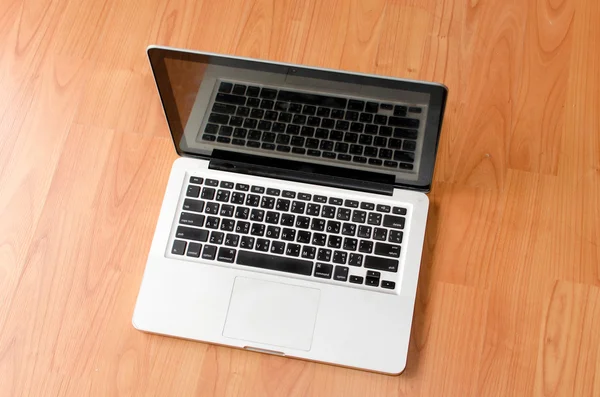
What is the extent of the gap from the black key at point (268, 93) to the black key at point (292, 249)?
19 cm

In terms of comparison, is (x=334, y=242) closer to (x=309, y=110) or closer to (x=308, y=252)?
(x=308, y=252)

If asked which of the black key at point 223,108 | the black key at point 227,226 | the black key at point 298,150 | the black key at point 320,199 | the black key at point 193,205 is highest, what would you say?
the black key at point 223,108

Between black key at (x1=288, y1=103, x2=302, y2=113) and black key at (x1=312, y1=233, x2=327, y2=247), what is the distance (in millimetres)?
160

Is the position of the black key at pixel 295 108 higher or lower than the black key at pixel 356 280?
higher

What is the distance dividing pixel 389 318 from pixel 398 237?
0.33 ft

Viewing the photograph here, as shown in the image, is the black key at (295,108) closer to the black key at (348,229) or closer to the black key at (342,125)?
the black key at (342,125)

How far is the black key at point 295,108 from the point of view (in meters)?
0.83

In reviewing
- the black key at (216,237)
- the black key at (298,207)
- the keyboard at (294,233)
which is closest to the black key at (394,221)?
the keyboard at (294,233)

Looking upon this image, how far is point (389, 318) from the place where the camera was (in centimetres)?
86

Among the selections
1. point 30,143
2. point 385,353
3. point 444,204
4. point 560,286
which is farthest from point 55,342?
point 560,286

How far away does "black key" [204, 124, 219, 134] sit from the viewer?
90cm

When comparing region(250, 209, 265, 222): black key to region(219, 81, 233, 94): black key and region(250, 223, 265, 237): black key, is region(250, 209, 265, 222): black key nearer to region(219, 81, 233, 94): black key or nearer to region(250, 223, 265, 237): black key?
region(250, 223, 265, 237): black key

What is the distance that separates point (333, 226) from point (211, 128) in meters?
0.20

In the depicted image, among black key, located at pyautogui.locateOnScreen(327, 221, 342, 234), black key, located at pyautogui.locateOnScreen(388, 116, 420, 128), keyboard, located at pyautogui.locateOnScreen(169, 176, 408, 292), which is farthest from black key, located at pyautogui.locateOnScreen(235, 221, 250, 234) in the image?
black key, located at pyautogui.locateOnScreen(388, 116, 420, 128)
